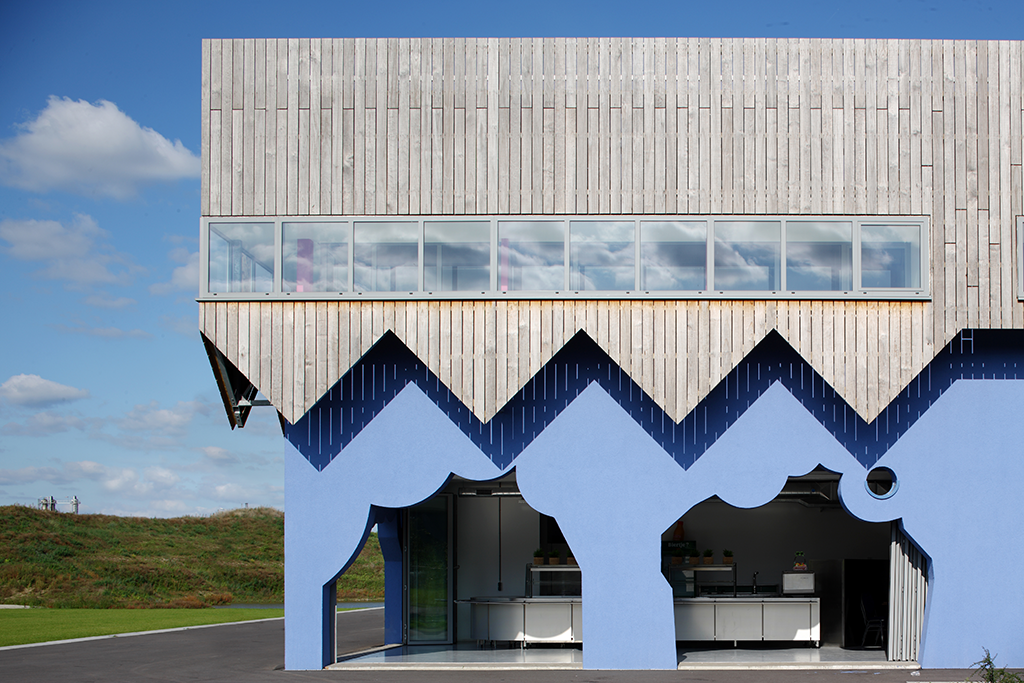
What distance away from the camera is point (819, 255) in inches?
524

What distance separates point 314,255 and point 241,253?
982mm

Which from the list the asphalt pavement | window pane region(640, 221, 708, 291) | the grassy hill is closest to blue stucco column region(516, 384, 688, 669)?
the asphalt pavement

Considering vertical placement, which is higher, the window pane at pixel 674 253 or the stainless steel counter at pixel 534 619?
the window pane at pixel 674 253

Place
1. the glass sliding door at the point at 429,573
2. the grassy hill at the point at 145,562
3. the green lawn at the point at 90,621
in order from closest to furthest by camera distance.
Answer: the glass sliding door at the point at 429,573, the green lawn at the point at 90,621, the grassy hill at the point at 145,562

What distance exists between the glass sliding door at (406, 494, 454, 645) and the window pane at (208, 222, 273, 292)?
509 centimetres

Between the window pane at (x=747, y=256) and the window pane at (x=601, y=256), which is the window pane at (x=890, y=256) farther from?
the window pane at (x=601, y=256)

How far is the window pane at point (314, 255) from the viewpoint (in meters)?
13.3

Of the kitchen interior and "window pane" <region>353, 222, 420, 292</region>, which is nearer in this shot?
"window pane" <region>353, 222, 420, 292</region>

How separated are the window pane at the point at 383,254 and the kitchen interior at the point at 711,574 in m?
4.02

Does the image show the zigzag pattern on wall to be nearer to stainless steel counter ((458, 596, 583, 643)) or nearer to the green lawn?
stainless steel counter ((458, 596, 583, 643))

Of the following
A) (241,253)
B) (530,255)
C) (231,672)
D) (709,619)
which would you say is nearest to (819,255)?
(530,255)

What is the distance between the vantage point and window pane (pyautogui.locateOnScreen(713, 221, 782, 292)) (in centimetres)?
1324

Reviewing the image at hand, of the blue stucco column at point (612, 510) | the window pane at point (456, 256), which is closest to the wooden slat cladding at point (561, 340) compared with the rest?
the window pane at point (456, 256)

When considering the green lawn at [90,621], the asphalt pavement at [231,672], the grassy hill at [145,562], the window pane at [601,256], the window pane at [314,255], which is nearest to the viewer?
the asphalt pavement at [231,672]
